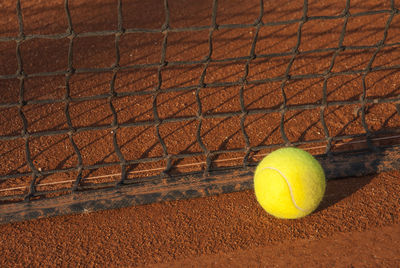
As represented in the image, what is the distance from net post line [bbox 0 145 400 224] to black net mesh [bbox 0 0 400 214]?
8 centimetres

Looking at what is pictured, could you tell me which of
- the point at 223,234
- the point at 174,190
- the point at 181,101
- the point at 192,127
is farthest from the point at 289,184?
the point at 181,101

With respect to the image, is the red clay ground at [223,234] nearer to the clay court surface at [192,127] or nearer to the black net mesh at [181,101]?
the clay court surface at [192,127]

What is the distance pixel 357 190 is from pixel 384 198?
16 centimetres

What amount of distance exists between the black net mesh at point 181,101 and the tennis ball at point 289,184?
0.48m

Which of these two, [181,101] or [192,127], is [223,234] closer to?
[192,127]

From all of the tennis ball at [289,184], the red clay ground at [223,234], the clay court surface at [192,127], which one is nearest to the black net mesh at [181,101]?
the clay court surface at [192,127]

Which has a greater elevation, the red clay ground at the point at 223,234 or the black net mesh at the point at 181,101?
the black net mesh at the point at 181,101

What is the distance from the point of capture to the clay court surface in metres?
2.25

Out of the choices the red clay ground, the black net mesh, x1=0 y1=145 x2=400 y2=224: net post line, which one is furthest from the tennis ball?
the black net mesh

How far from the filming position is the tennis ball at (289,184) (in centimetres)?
214

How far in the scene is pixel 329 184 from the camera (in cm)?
259

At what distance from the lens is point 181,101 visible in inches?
135

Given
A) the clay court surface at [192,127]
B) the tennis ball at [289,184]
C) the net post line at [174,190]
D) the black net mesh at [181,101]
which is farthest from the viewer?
the black net mesh at [181,101]

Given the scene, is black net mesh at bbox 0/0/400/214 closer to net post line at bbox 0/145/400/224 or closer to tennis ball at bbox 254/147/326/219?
net post line at bbox 0/145/400/224
